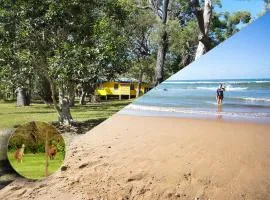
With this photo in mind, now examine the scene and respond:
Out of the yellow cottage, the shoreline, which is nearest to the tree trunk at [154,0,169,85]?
the yellow cottage

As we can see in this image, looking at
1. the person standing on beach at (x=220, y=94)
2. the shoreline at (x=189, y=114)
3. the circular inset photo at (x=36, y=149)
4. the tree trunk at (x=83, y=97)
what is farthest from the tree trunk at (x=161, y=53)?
the circular inset photo at (x=36, y=149)

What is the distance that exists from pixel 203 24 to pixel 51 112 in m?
1.91

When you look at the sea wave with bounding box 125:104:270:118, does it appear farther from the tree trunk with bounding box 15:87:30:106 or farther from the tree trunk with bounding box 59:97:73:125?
the tree trunk with bounding box 15:87:30:106

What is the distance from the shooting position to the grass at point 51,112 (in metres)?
5.66

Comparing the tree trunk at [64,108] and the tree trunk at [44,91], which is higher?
the tree trunk at [44,91]

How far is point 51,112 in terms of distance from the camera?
575 cm

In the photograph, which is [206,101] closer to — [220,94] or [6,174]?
[220,94]

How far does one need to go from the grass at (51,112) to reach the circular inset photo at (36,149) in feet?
1.19

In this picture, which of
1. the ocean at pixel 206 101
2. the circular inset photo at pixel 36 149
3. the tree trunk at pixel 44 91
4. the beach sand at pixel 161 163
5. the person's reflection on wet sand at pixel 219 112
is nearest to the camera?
the beach sand at pixel 161 163

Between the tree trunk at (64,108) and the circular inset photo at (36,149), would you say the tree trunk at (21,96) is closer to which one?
the tree trunk at (64,108)

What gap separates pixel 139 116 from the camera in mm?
5379

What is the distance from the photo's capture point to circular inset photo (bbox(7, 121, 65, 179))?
5246 mm

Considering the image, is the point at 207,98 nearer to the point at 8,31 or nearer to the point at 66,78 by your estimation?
the point at 66,78

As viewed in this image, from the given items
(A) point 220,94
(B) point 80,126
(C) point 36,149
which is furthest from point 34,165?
(A) point 220,94
